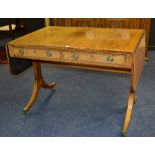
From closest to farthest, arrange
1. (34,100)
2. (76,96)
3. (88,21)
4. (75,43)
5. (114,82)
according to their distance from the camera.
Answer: (75,43), (34,100), (76,96), (114,82), (88,21)

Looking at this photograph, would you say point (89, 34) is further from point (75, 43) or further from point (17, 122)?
point (17, 122)

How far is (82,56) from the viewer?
1.63 meters

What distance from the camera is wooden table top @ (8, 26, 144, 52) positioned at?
63.6 inches

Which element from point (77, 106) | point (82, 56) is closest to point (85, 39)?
point (82, 56)

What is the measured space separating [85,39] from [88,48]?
239mm

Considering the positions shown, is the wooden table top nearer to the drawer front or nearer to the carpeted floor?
the drawer front

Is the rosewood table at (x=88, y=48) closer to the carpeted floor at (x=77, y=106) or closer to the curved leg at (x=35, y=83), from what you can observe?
the carpeted floor at (x=77, y=106)

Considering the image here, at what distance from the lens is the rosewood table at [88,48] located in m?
1.55

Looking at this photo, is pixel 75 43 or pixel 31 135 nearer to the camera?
pixel 75 43

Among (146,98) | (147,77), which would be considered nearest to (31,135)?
(146,98)

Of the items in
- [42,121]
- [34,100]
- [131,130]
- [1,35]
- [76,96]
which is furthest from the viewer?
[1,35]

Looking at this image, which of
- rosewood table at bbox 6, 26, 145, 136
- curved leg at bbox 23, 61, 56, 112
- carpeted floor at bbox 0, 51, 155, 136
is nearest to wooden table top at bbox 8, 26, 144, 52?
rosewood table at bbox 6, 26, 145, 136

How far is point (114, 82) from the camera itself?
275 centimetres

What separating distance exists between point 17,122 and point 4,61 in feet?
5.52
